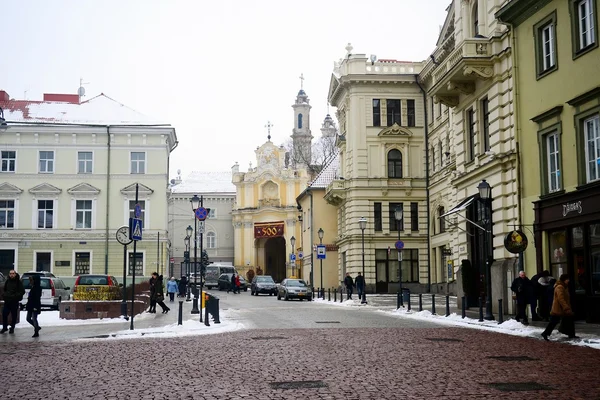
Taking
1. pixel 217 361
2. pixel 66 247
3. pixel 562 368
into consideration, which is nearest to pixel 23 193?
pixel 66 247

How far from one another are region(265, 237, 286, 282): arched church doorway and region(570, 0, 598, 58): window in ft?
253

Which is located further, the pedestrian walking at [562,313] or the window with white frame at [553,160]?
the window with white frame at [553,160]

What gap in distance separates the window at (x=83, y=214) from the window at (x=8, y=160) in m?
5.63

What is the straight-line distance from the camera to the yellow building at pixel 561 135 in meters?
22.0

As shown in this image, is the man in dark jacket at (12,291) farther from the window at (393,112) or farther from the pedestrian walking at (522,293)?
the window at (393,112)

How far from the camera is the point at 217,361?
47.3 feet

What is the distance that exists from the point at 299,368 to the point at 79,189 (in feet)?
167

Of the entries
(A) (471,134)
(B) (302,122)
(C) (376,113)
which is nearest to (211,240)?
(B) (302,122)

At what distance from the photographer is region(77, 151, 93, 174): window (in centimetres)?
6120

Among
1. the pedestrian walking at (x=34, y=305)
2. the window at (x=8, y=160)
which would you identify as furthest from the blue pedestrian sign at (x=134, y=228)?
the window at (x=8, y=160)

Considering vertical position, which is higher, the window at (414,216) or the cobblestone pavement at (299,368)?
the window at (414,216)

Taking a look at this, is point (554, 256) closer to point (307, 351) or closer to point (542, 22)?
point (542, 22)

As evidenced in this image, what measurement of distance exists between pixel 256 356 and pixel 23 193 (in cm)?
4998

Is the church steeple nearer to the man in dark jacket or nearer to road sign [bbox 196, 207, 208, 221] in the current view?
road sign [bbox 196, 207, 208, 221]
